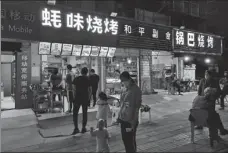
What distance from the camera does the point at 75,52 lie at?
10781 millimetres

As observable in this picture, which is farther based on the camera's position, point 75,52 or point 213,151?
point 75,52

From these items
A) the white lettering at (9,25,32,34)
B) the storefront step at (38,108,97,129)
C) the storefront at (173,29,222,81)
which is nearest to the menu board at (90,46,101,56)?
the storefront step at (38,108,97,129)

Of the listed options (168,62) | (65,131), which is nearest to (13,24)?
(65,131)

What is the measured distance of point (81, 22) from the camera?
262 inches

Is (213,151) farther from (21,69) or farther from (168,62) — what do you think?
(168,62)

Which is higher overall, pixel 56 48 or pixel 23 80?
pixel 56 48

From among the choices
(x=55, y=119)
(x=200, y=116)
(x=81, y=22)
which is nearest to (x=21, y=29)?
(x=81, y=22)

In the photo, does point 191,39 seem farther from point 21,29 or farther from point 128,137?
point 21,29

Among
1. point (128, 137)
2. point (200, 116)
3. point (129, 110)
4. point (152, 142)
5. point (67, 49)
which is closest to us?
point (129, 110)

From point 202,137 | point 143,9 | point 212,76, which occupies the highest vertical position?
point 143,9

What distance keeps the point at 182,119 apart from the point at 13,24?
657 cm

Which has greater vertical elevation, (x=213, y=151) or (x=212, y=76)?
(x=212, y=76)

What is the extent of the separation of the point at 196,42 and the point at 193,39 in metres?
0.27

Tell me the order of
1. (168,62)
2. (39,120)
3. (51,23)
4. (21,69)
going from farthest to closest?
(168,62)
(21,69)
(39,120)
(51,23)
